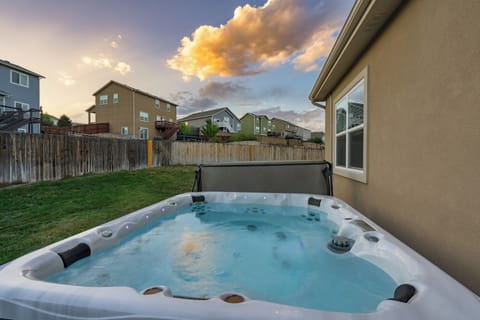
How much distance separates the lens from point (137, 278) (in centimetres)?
188

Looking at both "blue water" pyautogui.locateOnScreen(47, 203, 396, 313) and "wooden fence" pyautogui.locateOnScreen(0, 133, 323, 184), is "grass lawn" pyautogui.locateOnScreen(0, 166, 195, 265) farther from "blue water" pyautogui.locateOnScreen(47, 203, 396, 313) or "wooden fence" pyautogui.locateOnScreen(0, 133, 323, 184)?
"blue water" pyautogui.locateOnScreen(47, 203, 396, 313)

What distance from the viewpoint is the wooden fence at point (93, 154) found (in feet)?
18.9

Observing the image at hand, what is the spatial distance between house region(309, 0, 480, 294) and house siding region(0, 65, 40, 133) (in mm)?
16920

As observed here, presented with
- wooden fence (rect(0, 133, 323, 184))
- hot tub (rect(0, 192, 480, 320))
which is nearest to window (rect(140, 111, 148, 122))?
wooden fence (rect(0, 133, 323, 184))

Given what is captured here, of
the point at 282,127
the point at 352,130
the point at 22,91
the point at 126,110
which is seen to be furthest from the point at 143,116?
the point at 282,127

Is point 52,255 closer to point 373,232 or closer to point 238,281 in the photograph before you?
point 238,281

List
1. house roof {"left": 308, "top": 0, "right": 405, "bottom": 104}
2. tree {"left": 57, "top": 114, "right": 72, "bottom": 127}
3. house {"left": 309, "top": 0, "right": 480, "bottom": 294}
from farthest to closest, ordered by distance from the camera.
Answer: tree {"left": 57, "top": 114, "right": 72, "bottom": 127} < house roof {"left": 308, "top": 0, "right": 405, "bottom": 104} < house {"left": 309, "top": 0, "right": 480, "bottom": 294}

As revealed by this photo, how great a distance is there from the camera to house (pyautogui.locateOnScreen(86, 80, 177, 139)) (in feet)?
63.8

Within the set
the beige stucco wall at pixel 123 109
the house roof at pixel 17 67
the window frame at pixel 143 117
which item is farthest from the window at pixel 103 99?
the house roof at pixel 17 67

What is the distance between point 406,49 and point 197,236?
2.96m

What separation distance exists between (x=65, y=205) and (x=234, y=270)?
412 cm

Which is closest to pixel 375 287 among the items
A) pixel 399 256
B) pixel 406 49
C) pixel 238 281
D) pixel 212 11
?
pixel 399 256

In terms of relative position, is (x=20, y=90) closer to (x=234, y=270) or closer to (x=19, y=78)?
(x=19, y=78)

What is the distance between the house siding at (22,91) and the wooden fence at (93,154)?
8.02 m
